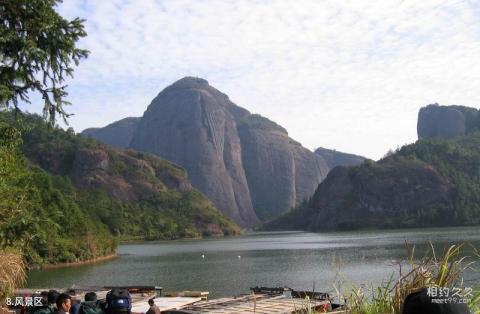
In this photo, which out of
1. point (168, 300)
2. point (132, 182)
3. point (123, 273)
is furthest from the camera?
point (132, 182)

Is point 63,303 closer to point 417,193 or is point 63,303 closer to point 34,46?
point 34,46

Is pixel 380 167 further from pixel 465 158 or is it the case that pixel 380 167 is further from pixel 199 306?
pixel 199 306

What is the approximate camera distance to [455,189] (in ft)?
575

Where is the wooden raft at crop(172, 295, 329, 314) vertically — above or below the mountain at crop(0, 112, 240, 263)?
below

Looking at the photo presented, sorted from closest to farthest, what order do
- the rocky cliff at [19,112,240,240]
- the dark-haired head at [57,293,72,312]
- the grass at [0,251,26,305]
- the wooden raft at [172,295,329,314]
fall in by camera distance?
1. the dark-haired head at [57,293,72,312]
2. the grass at [0,251,26,305]
3. the wooden raft at [172,295,329,314]
4. the rocky cliff at [19,112,240,240]

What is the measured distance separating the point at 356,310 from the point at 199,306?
11.0m

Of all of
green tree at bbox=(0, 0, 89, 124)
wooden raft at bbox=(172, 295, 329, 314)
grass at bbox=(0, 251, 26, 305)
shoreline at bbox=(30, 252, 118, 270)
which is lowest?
shoreline at bbox=(30, 252, 118, 270)

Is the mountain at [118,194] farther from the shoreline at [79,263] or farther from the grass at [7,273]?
the grass at [7,273]

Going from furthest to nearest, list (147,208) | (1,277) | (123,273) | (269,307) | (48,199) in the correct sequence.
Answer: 1. (147,208)
2. (48,199)
3. (123,273)
4. (269,307)
5. (1,277)

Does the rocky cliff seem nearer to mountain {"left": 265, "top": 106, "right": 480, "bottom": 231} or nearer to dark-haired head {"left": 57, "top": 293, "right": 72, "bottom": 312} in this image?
mountain {"left": 265, "top": 106, "right": 480, "bottom": 231}

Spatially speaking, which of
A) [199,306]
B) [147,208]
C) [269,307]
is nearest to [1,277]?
[199,306]

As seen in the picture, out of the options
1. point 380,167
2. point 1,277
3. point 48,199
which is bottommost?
point 1,277

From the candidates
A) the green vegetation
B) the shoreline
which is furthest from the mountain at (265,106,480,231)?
the shoreline

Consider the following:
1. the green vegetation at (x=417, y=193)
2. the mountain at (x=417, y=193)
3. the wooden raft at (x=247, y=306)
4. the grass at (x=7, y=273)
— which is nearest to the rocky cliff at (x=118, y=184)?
the mountain at (x=417, y=193)
